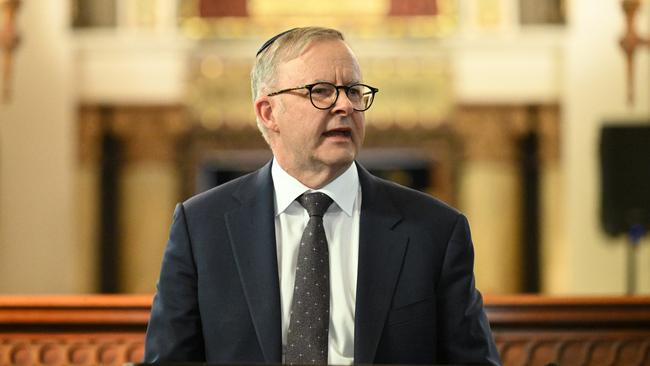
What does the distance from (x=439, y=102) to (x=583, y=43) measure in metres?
1.28

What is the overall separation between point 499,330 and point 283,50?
1592 millimetres

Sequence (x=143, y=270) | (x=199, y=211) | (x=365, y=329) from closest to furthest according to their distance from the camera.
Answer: (x=365, y=329), (x=199, y=211), (x=143, y=270)

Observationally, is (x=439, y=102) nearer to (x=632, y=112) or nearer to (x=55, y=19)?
(x=632, y=112)

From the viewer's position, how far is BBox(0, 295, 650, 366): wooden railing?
11.4 feet

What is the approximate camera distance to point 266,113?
2.46 m

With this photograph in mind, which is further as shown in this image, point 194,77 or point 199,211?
point 194,77

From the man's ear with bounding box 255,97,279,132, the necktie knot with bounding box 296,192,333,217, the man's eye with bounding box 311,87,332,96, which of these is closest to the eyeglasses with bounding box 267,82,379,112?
the man's eye with bounding box 311,87,332,96

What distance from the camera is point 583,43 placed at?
8.34 metres

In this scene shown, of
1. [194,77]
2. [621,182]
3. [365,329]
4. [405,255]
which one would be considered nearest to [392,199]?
[405,255]

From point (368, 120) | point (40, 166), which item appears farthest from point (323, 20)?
point (40, 166)

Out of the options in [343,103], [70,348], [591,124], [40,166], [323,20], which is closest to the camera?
[343,103]

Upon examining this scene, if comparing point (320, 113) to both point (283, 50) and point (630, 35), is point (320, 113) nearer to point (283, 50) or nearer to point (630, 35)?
point (283, 50)

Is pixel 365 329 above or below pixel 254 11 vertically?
below

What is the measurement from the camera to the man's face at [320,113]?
2.31 meters
